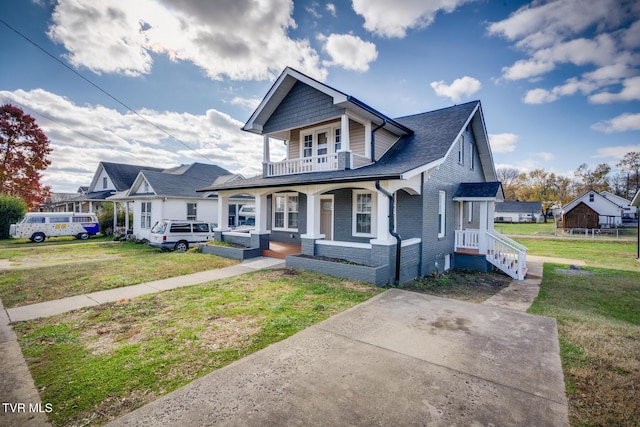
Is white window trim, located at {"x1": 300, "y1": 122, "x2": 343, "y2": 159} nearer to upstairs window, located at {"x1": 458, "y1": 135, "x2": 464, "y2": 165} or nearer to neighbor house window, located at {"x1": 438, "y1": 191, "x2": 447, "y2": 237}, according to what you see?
neighbor house window, located at {"x1": 438, "y1": 191, "x2": 447, "y2": 237}

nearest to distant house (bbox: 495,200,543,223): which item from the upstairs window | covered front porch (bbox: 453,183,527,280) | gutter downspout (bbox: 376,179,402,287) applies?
the upstairs window

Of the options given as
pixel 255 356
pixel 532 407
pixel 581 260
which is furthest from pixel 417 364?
pixel 581 260

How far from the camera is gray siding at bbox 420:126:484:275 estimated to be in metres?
10.6

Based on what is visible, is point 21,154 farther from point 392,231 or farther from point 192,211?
point 392,231

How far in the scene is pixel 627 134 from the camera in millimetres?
41312

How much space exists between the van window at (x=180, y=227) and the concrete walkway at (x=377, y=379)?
948cm

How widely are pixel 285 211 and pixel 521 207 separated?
2753 inches

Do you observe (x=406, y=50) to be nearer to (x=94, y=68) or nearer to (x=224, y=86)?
(x=224, y=86)

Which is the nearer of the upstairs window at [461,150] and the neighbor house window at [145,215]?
the upstairs window at [461,150]

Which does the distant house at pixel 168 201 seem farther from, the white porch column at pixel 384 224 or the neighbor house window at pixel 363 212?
the white porch column at pixel 384 224

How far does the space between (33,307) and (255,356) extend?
5.81 m

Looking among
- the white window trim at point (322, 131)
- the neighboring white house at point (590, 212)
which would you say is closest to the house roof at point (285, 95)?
the white window trim at point (322, 131)

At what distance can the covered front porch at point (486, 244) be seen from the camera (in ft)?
38.9

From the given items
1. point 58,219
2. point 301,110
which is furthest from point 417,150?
point 58,219
